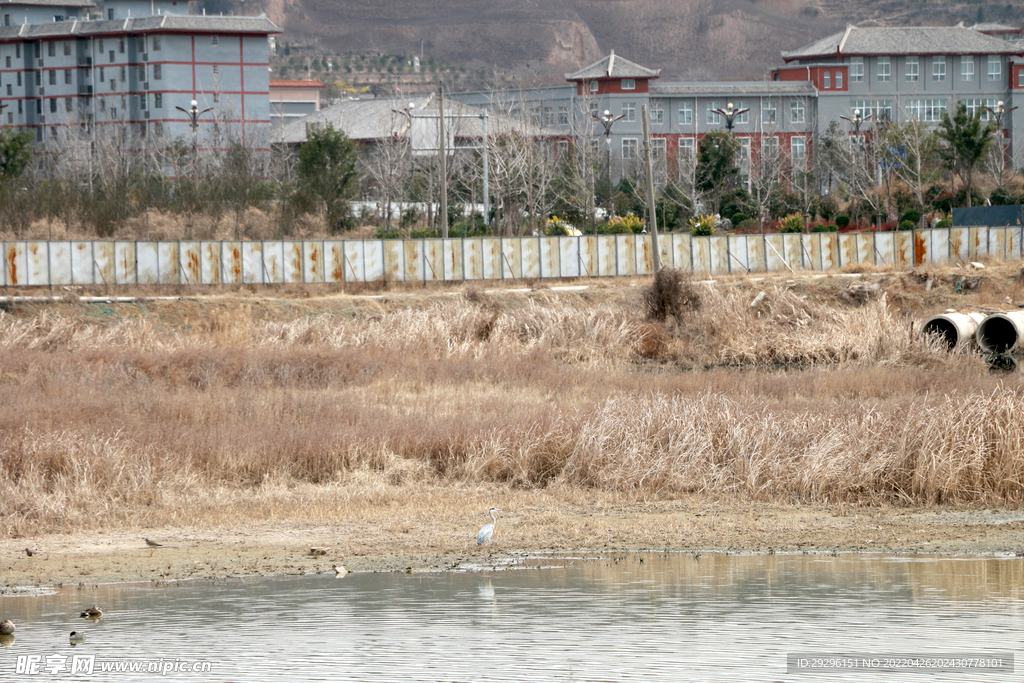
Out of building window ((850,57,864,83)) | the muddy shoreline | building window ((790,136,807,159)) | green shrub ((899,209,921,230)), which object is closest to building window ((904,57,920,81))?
building window ((850,57,864,83))

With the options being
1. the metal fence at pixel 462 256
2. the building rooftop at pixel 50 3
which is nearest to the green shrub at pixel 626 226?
the metal fence at pixel 462 256

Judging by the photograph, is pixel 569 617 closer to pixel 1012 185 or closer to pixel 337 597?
pixel 337 597

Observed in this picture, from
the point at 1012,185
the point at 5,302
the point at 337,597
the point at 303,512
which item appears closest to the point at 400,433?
the point at 303,512

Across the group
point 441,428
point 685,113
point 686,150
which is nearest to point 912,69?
point 685,113

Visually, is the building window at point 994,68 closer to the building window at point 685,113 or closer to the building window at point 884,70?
the building window at point 884,70

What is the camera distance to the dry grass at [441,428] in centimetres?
1606

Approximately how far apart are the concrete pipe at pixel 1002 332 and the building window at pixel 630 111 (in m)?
76.0

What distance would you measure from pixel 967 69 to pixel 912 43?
558 cm

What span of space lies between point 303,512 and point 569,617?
204 inches

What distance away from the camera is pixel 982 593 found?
39.3ft

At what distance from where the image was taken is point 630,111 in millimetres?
108438

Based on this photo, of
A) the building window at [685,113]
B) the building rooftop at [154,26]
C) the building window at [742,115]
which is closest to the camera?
the building rooftop at [154,26]

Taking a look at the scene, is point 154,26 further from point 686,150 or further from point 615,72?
point 686,150

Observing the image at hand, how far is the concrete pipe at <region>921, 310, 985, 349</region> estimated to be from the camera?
31.7m
